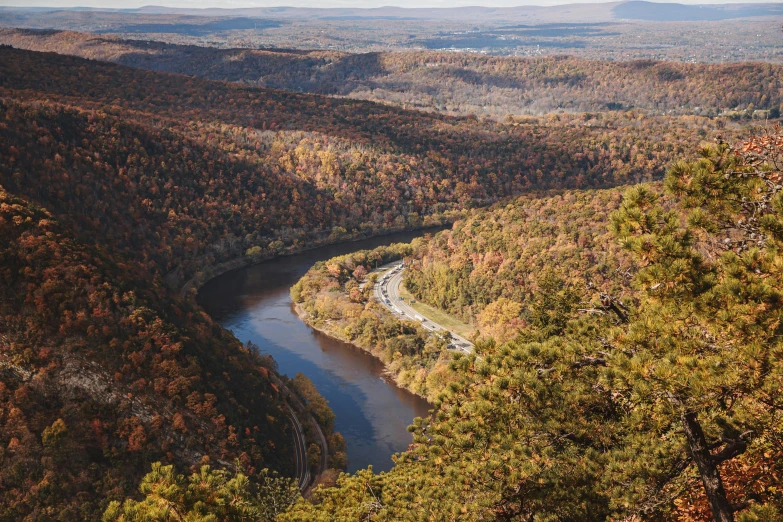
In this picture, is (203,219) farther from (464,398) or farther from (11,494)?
(464,398)

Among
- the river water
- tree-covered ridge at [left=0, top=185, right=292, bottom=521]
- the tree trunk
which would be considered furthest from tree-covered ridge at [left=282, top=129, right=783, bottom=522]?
the river water

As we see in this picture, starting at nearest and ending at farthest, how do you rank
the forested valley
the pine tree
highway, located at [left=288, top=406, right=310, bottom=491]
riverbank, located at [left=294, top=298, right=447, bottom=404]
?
the pine tree → the forested valley → highway, located at [left=288, top=406, right=310, bottom=491] → riverbank, located at [left=294, top=298, right=447, bottom=404]

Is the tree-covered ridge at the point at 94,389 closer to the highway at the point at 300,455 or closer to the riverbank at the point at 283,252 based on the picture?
the highway at the point at 300,455

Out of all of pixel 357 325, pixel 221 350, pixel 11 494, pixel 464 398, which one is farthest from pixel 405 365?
pixel 464 398

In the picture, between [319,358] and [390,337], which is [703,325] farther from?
[319,358]

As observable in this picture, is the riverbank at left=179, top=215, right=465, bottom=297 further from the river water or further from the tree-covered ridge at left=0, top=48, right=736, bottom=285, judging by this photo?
the river water
